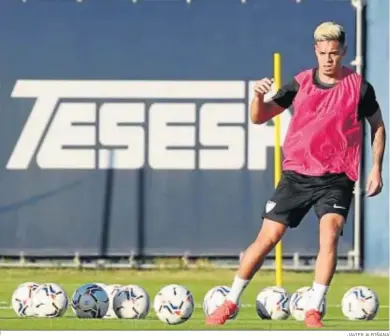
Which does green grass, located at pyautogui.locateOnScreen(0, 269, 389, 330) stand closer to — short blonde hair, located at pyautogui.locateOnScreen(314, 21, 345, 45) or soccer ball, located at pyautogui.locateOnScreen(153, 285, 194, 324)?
soccer ball, located at pyautogui.locateOnScreen(153, 285, 194, 324)

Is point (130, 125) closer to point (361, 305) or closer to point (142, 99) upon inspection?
point (142, 99)

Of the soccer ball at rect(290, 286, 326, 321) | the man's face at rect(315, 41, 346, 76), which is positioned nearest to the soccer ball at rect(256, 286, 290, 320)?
the soccer ball at rect(290, 286, 326, 321)

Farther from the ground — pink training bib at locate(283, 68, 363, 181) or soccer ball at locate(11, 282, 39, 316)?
pink training bib at locate(283, 68, 363, 181)

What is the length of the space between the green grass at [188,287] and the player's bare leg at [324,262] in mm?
121

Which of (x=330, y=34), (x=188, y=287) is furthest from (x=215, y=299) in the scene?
(x=188, y=287)

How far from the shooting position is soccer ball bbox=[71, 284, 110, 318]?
1024 centimetres

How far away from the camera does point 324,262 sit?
9.61m

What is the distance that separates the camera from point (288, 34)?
1902cm

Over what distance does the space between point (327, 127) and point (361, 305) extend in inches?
68.0

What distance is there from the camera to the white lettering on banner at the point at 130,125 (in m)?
18.8

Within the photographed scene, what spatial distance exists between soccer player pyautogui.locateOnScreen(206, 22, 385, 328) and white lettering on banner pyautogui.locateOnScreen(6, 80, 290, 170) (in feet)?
29.2

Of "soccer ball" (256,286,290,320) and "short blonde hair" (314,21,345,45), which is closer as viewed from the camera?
"short blonde hair" (314,21,345,45)
